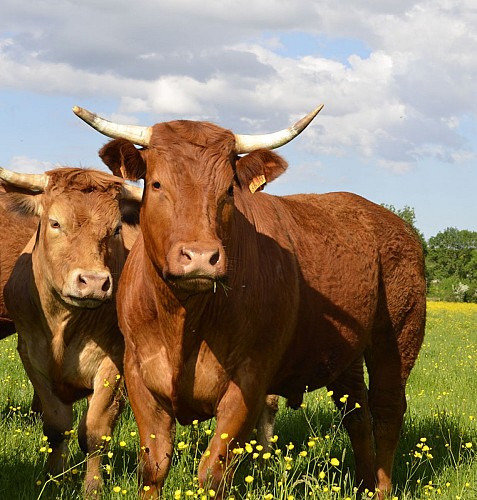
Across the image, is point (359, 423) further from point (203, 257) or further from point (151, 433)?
point (203, 257)

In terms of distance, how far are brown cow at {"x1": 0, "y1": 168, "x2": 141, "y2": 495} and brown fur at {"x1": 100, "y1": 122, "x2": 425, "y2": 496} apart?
614mm

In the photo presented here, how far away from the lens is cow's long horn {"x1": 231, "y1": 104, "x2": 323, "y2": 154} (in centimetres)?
475

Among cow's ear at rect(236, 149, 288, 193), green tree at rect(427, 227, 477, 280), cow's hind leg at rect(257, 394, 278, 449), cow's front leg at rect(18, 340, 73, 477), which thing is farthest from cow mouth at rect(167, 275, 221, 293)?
green tree at rect(427, 227, 477, 280)

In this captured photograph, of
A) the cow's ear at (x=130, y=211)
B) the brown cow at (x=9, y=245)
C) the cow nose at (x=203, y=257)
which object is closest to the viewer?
the cow nose at (x=203, y=257)

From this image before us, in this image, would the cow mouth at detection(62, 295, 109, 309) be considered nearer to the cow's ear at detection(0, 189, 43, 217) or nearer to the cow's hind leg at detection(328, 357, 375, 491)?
the cow's ear at detection(0, 189, 43, 217)

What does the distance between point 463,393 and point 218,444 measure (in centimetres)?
656

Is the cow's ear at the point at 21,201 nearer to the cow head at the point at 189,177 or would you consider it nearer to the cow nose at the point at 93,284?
the cow nose at the point at 93,284

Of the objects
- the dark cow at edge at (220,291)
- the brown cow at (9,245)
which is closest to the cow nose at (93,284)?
the dark cow at edge at (220,291)

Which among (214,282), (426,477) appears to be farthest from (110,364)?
(426,477)

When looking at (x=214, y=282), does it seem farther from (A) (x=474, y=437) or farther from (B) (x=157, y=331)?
(A) (x=474, y=437)

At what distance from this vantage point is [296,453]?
7.32 metres

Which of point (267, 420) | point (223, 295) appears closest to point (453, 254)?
point (267, 420)

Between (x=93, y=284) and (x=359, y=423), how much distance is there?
2943 millimetres

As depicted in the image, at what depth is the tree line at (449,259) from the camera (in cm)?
8097
